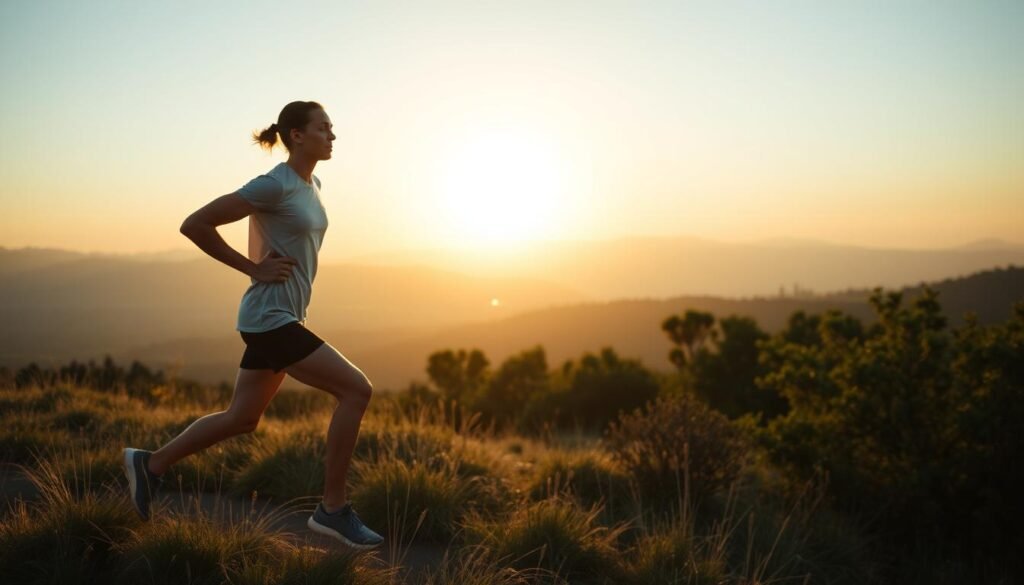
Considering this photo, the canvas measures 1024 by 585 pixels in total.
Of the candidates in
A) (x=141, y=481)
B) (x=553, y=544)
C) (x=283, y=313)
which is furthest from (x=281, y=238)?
(x=553, y=544)

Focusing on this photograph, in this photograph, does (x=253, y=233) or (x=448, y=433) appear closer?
(x=253, y=233)

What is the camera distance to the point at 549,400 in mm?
23812

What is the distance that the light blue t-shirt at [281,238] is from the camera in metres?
3.99

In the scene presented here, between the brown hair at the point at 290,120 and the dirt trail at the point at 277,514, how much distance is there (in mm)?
1923

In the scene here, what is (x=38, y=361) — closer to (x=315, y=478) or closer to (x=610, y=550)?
(x=315, y=478)

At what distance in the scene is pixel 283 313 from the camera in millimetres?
4027

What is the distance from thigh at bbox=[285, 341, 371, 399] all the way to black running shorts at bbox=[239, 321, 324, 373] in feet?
0.13

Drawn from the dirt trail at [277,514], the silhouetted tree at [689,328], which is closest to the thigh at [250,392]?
the dirt trail at [277,514]

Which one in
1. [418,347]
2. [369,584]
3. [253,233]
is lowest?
[418,347]

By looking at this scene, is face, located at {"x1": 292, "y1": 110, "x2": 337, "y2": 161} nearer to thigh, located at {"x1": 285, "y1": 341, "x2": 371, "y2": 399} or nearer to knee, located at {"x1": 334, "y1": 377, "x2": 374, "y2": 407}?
thigh, located at {"x1": 285, "y1": 341, "x2": 371, "y2": 399}

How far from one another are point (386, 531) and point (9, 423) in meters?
4.08

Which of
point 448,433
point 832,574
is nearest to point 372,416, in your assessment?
point 448,433

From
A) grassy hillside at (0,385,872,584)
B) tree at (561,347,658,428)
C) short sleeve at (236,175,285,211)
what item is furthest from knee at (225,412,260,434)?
tree at (561,347,658,428)

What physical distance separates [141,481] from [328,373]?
1.22 m
